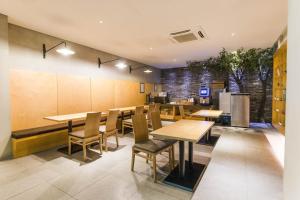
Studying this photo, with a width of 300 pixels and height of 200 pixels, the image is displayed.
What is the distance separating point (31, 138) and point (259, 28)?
5.88 meters

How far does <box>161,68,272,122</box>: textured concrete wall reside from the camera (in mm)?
6910

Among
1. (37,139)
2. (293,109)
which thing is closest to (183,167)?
(293,109)

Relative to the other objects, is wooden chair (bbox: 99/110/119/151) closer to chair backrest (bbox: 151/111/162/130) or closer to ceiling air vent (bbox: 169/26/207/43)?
chair backrest (bbox: 151/111/162/130)

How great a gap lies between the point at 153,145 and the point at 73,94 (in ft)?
10.6

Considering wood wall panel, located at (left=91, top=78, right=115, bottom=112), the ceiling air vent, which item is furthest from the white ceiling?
wood wall panel, located at (left=91, top=78, right=115, bottom=112)

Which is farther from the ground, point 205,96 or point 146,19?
point 146,19

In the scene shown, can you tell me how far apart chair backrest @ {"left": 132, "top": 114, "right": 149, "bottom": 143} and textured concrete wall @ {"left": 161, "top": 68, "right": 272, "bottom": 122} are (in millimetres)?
5865

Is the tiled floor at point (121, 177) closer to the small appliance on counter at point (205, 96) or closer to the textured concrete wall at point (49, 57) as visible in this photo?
the textured concrete wall at point (49, 57)

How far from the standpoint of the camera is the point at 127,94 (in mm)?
7031

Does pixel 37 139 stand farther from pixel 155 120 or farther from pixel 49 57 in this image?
pixel 155 120

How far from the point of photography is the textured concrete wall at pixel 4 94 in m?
3.28

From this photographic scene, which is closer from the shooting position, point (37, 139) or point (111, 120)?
point (37, 139)

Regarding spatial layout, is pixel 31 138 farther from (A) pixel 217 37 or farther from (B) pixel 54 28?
(A) pixel 217 37

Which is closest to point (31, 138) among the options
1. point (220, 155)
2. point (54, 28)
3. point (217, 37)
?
point (54, 28)
